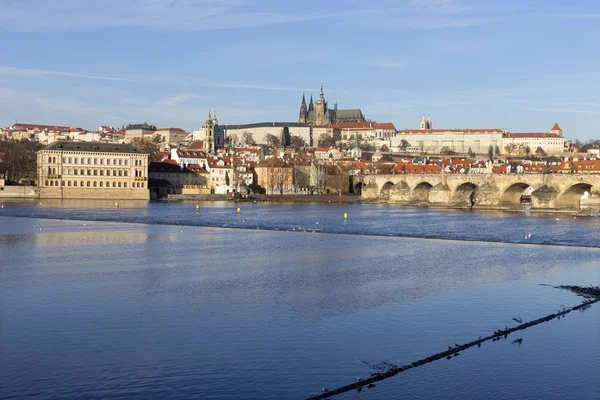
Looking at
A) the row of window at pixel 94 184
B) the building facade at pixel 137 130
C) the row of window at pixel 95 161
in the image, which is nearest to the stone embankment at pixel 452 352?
the row of window at pixel 94 184

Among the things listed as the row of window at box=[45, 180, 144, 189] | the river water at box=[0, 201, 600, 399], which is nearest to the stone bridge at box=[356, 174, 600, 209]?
the row of window at box=[45, 180, 144, 189]

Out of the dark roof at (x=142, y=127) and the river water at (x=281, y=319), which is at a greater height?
the dark roof at (x=142, y=127)

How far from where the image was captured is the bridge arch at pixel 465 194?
65.9m

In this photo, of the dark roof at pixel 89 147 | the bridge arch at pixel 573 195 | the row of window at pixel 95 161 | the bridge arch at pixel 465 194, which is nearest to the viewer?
the bridge arch at pixel 573 195

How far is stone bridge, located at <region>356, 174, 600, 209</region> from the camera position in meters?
57.7

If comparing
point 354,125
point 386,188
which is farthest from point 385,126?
point 386,188

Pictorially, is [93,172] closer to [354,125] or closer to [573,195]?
[573,195]

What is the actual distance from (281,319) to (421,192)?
198 ft

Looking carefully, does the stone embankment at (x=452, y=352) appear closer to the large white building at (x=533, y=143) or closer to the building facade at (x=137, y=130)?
the large white building at (x=533, y=143)

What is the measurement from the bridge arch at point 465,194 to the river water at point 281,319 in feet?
124

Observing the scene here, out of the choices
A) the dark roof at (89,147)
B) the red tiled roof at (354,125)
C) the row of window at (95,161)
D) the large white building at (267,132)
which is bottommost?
the row of window at (95,161)

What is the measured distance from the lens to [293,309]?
1481cm

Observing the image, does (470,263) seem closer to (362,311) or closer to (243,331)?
(362,311)

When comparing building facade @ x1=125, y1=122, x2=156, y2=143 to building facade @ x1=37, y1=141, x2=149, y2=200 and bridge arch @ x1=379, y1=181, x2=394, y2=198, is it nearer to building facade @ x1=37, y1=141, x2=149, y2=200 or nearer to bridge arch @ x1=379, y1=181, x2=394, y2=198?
building facade @ x1=37, y1=141, x2=149, y2=200
